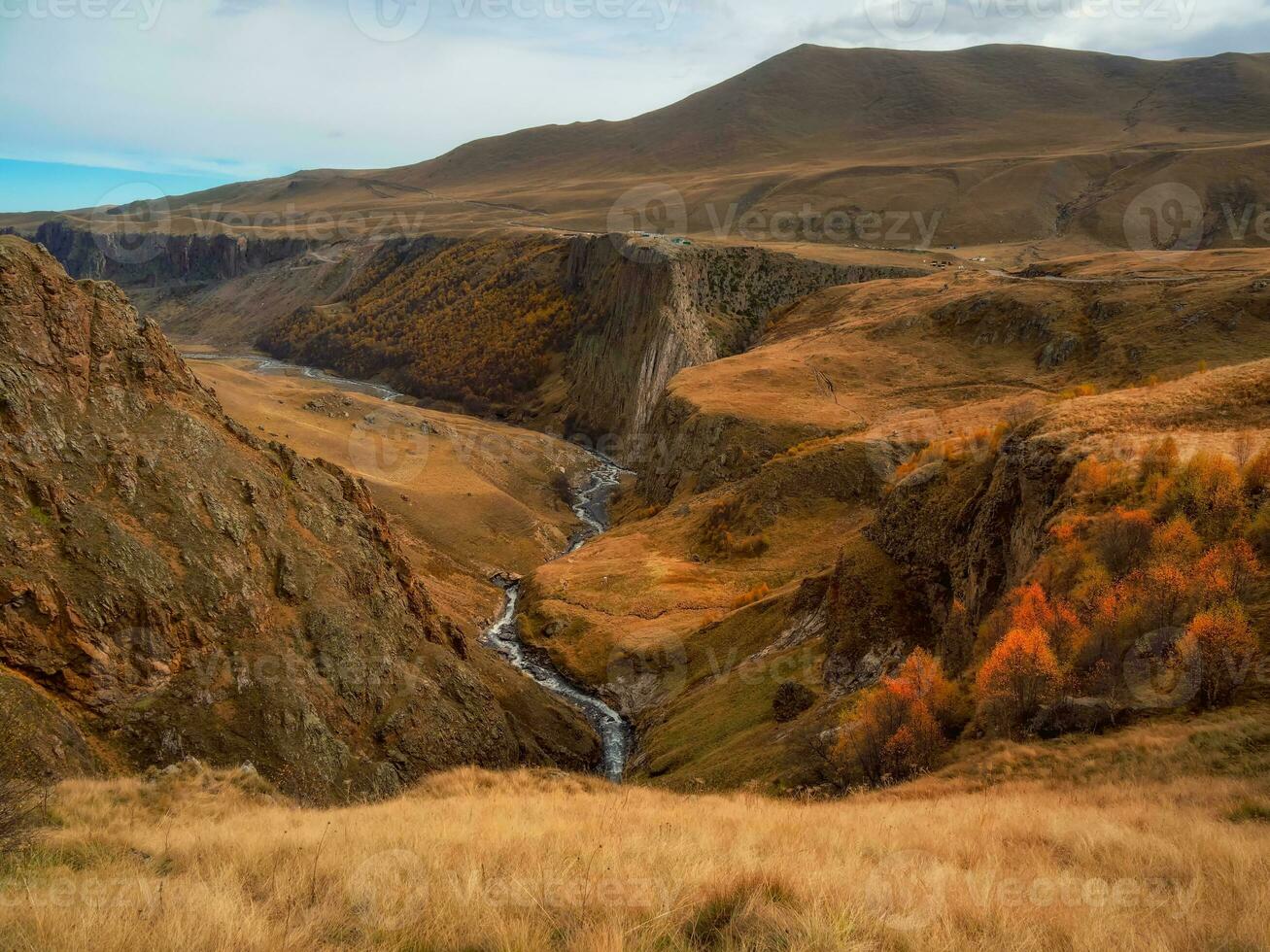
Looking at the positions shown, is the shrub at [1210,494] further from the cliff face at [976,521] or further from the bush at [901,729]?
the bush at [901,729]

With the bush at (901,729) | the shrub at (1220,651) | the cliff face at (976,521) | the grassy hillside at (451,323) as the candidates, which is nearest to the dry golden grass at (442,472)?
the cliff face at (976,521)

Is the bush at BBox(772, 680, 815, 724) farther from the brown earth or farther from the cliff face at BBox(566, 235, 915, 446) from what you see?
the cliff face at BBox(566, 235, 915, 446)

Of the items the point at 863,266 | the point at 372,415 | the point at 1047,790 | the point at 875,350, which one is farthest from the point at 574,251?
the point at 1047,790

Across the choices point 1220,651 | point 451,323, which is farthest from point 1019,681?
point 451,323

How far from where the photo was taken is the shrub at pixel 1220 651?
15352 mm

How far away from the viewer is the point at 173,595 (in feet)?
79.5

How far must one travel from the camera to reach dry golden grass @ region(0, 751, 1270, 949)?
20.7ft

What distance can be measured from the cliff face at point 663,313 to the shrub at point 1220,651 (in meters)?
81.0

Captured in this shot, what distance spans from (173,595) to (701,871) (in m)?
22.1

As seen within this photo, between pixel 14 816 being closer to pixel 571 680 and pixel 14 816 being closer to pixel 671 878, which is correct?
pixel 671 878

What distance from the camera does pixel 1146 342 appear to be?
6078 cm

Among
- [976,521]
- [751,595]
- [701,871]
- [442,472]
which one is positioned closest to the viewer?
[701,871]

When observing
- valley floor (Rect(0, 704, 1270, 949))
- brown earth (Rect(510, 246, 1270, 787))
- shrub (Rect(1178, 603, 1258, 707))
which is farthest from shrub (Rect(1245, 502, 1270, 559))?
valley floor (Rect(0, 704, 1270, 949))

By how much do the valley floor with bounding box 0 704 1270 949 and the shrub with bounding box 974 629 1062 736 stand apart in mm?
2688
